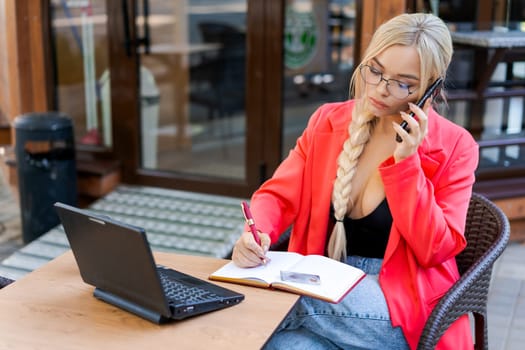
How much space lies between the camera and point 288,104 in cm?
488

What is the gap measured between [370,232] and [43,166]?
280 centimetres

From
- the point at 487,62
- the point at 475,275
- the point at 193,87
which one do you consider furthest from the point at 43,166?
the point at 475,275

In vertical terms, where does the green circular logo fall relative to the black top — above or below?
above

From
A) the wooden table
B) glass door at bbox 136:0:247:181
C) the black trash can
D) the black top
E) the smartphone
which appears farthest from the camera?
glass door at bbox 136:0:247:181

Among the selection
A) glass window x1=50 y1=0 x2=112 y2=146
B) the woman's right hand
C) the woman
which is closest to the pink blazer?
the woman

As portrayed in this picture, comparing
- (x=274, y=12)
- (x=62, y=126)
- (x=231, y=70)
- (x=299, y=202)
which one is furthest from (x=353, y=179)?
(x=231, y=70)

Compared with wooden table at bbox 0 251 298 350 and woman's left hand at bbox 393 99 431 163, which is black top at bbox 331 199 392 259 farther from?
wooden table at bbox 0 251 298 350

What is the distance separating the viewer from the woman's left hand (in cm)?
213

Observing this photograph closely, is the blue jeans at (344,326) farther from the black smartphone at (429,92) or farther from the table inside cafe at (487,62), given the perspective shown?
the table inside cafe at (487,62)

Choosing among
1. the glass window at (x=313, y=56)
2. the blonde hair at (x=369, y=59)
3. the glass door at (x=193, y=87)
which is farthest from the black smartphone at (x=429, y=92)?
the glass door at (x=193, y=87)

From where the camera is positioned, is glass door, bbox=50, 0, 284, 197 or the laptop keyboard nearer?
the laptop keyboard

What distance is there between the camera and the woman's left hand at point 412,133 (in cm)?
213

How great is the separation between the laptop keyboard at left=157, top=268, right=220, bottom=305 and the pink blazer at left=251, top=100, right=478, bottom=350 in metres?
0.44

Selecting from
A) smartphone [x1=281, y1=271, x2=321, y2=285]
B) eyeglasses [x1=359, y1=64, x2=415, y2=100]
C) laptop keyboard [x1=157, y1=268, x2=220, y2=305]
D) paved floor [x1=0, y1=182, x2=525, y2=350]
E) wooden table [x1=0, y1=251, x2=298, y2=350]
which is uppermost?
eyeglasses [x1=359, y1=64, x2=415, y2=100]
